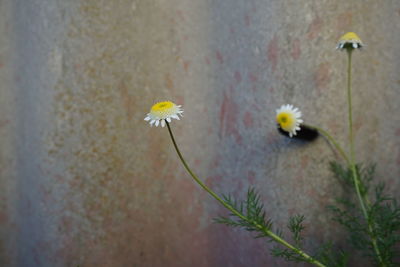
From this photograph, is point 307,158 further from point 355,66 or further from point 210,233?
point 210,233

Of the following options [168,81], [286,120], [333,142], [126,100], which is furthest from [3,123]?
[333,142]

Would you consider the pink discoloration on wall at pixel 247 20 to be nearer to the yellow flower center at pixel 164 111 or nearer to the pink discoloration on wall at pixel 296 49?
the pink discoloration on wall at pixel 296 49

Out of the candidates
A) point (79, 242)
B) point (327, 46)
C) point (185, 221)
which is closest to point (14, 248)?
point (79, 242)

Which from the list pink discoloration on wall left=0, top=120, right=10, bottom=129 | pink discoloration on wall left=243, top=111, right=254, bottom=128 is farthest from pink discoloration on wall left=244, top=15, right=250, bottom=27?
pink discoloration on wall left=0, top=120, right=10, bottom=129


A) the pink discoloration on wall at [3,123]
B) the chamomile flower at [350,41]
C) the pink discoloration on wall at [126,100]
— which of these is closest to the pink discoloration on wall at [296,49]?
the chamomile flower at [350,41]

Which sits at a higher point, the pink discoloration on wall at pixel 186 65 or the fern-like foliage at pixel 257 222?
the pink discoloration on wall at pixel 186 65

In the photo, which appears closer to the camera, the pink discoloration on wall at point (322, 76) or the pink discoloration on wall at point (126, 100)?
the pink discoloration on wall at point (322, 76)

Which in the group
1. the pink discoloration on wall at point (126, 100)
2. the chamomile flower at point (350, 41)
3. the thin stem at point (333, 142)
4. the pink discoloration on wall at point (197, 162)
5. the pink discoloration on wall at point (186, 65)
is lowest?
the pink discoloration on wall at point (197, 162)
